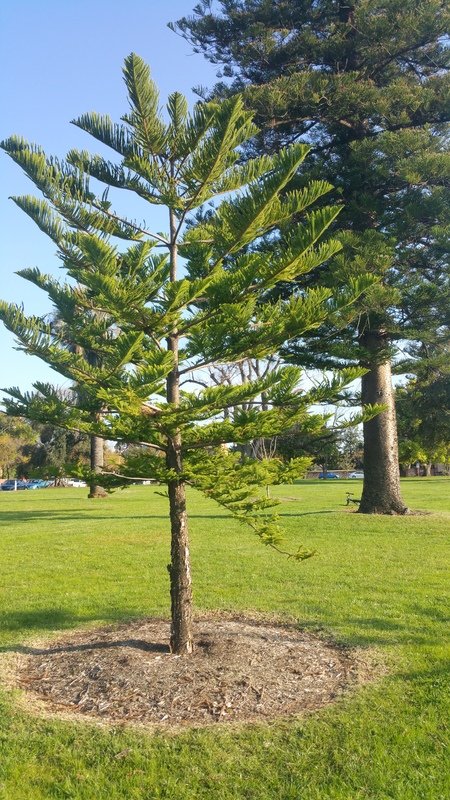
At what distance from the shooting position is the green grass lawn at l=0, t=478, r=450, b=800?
338 centimetres

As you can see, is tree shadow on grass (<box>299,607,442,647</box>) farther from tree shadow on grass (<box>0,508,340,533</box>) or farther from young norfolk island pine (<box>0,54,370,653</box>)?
tree shadow on grass (<box>0,508,340,533</box>)

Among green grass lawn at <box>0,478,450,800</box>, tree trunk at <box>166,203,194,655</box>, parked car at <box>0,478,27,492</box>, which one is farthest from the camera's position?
parked car at <box>0,478,27,492</box>

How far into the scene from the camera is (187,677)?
4586 millimetres

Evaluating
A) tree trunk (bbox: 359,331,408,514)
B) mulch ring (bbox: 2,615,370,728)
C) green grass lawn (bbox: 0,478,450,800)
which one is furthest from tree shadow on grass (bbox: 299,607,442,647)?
tree trunk (bbox: 359,331,408,514)

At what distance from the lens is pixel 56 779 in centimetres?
345

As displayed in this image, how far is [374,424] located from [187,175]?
10.4 m

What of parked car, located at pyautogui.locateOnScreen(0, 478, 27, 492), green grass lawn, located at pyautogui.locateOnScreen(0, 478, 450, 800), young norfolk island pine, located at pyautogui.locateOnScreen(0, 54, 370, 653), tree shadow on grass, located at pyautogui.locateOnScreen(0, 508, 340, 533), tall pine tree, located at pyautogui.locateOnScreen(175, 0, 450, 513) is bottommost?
green grass lawn, located at pyautogui.locateOnScreen(0, 478, 450, 800)

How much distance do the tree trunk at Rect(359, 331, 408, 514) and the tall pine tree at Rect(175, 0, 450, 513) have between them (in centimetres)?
2

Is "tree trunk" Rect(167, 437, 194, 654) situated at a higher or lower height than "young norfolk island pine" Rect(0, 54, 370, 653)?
lower

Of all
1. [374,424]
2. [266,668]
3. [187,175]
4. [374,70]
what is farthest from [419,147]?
[266,668]

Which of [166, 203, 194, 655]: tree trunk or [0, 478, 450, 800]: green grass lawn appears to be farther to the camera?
[166, 203, 194, 655]: tree trunk

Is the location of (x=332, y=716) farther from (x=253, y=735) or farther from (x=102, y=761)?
(x=102, y=761)

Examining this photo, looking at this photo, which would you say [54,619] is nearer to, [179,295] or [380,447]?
[179,295]

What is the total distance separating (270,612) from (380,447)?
833 centimetres
